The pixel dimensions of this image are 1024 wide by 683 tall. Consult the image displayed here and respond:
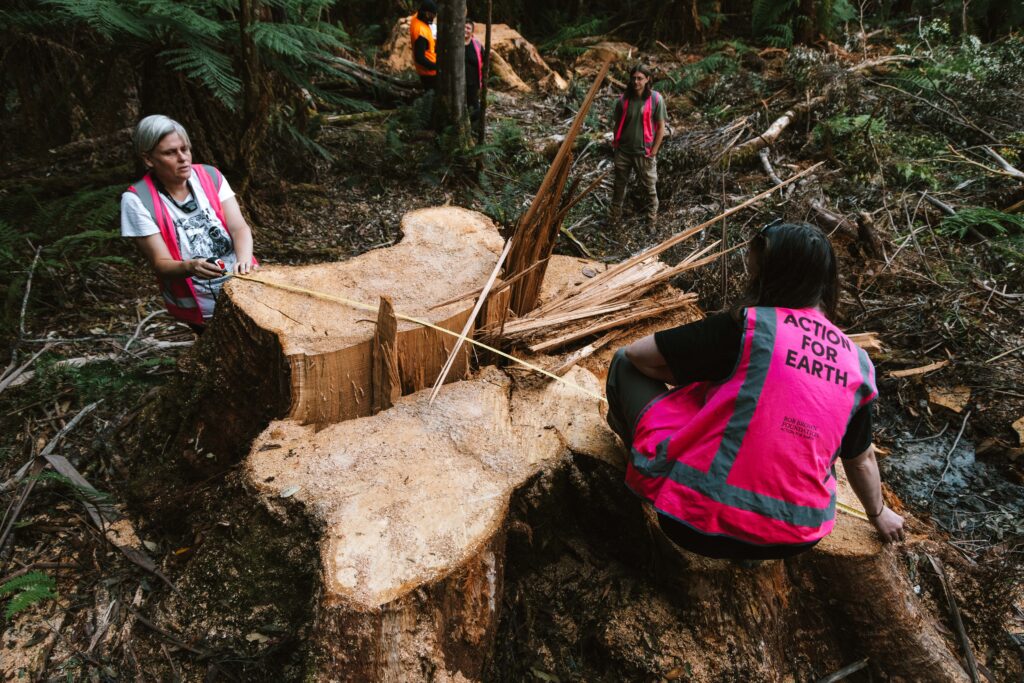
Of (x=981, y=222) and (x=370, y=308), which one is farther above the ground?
(x=370, y=308)

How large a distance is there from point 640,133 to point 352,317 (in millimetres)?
3931

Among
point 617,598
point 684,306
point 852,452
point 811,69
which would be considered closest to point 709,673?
point 617,598

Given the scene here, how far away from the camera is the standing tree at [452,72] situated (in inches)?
203

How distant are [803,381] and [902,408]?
7.81 feet

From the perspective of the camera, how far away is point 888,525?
175 cm

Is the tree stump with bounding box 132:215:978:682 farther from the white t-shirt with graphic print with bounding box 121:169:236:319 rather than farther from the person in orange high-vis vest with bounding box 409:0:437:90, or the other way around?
the person in orange high-vis vest with bounding box 409:0:437:90

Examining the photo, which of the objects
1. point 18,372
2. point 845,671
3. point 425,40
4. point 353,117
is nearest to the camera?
point 845,671

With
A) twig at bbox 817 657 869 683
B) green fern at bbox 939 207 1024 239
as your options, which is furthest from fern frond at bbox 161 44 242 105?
green fern at bbox 939 207 1024 239

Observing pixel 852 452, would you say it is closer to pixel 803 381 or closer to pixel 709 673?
pixel 803 381

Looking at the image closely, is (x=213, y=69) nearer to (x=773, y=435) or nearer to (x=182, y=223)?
(x=182, y=223)

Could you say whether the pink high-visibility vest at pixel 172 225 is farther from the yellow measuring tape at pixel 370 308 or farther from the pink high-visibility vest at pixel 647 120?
the pink high-visibility vest at pixel 647 120

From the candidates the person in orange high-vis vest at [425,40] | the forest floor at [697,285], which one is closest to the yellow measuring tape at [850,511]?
the forest floor at [697,285]

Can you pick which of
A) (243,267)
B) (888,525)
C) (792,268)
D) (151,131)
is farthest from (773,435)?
(151,131)

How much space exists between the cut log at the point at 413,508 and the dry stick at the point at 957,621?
1228 millimetres
